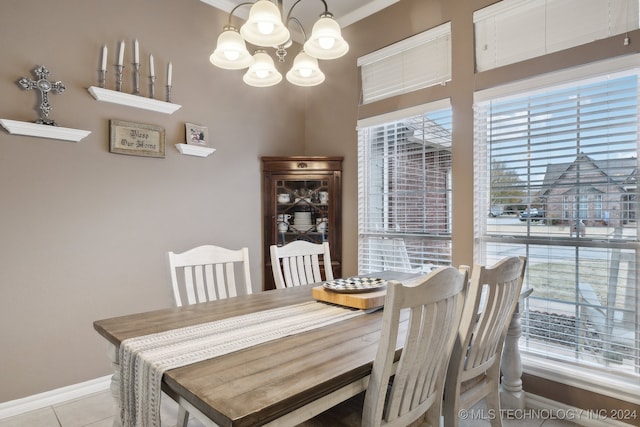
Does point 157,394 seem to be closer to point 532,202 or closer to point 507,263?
point 507,263

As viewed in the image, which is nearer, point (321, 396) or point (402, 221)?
point (321, 396)

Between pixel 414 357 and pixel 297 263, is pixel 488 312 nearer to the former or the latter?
pixel 414 357

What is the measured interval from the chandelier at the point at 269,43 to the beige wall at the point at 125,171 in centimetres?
121

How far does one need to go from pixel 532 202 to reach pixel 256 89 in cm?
252

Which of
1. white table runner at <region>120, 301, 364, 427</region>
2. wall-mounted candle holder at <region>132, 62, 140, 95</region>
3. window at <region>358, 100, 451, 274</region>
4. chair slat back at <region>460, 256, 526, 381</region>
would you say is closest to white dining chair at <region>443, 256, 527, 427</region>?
chair slat back at <region>460, 256, 526, 381</region>

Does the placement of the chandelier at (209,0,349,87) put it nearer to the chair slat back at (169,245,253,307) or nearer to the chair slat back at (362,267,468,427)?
the chair slat back at (169,245,253,307)

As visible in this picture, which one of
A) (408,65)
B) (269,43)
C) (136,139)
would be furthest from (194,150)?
(408,65)

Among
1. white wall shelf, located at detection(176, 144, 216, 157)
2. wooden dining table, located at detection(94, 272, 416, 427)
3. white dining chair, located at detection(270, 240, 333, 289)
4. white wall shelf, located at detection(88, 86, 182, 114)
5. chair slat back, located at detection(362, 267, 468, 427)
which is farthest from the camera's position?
white wall shelf, located at detection(176, 144, 216, 157)

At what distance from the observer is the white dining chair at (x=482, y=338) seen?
136 cm

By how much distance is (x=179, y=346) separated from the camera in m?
1.26

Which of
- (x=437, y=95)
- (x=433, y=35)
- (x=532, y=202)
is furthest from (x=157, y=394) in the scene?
(x=433, y=35)

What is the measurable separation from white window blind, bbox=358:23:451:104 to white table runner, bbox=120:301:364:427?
2.10m

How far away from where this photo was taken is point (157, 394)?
109 cm

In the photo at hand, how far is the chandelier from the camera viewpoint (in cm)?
160
